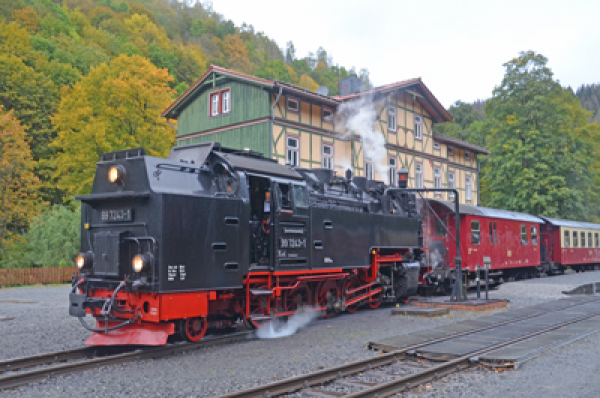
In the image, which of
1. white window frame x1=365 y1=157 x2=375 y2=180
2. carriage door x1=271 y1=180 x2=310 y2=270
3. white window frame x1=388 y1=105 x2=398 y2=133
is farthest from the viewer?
white window frame x1=388 y1=105 x2=398 y2=133

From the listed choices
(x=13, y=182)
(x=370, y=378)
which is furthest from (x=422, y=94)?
(x=370, y=378)

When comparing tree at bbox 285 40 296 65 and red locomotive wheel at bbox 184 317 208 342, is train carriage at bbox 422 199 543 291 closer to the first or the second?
red locomotive wheel at bbox 184 317 208 342

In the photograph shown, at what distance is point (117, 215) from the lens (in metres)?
7.61

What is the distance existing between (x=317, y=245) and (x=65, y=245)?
18446 mm

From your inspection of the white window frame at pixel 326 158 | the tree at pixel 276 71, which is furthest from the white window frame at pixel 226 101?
the tree at pixel 276 71

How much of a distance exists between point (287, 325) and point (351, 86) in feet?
67.8

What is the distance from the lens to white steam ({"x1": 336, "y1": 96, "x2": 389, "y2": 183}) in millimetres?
23969

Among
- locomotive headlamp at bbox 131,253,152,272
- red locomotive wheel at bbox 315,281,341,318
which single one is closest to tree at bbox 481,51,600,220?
red locomotive wheel at bbox 315,281,341,318

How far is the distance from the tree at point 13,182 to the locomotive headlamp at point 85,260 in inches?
791

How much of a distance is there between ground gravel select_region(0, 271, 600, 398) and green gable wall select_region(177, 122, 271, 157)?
11548mm

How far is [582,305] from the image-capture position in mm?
13906

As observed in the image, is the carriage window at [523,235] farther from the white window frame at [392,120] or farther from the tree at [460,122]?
the tree at [460,122]

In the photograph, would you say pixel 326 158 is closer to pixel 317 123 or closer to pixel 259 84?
pixel 317 123

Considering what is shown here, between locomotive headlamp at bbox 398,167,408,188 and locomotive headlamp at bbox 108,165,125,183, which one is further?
locomotive headlamp at bbox 398,167,408,188
